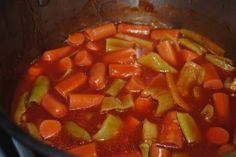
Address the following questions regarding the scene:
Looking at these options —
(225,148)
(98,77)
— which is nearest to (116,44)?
(98,77)

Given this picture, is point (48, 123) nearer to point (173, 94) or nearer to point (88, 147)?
point (88, 147)

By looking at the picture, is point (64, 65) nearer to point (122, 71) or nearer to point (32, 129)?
point (122, 71)

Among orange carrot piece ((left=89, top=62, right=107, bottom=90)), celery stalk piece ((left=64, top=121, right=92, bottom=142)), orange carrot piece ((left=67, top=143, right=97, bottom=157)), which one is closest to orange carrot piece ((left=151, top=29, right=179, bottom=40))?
orange carrot piece ((left=89, top=62, right=107, bottom=90))

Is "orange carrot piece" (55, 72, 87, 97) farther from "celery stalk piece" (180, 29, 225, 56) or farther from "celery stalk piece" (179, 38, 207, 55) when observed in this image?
"celery stalk piece" (180, 29, 225, 56)

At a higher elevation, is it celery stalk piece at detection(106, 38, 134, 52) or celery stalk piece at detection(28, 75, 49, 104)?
celery stalk piece at detection(106, 38, 134, 52)

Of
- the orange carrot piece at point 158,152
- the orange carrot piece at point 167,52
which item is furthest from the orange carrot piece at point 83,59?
the orange carrot piece at point 158,152

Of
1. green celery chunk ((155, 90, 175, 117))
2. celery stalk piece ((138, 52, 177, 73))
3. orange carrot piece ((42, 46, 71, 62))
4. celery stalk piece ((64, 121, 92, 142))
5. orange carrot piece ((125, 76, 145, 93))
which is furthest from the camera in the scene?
orange carrot piece ((42, 46, 71, 62))
